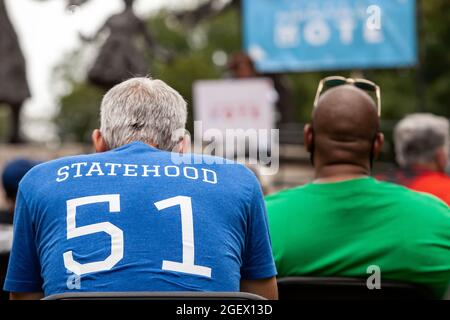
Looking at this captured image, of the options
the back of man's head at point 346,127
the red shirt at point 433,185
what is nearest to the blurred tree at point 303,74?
the red shirt at point 433,185

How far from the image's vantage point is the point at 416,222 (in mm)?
3035

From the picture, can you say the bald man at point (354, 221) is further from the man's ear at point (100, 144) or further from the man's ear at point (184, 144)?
the man's ear at point (100, 144)

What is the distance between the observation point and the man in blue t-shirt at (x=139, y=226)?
2283mm

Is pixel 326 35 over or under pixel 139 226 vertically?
over

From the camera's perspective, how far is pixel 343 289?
2.76m

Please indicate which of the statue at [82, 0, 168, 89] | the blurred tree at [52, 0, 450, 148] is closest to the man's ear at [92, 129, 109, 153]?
the statue at [82, 0, 168, 89]

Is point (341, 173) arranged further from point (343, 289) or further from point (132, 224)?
point (132, 224)

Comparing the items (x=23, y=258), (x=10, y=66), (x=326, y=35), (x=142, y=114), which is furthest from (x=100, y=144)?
(x=326, y=35)

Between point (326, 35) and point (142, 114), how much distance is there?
29.9 ft

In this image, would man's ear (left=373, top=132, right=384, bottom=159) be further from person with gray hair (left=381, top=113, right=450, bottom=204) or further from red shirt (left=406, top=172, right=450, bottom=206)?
person with gray hair (left=381, top=113, right=450, bottom=204)

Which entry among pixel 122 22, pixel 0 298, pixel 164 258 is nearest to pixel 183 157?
pixel 164 258

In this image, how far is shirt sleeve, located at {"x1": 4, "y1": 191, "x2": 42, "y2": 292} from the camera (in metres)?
2.43

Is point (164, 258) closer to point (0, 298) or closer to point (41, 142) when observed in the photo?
point (0, 298)

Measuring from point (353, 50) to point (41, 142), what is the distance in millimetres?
6296
